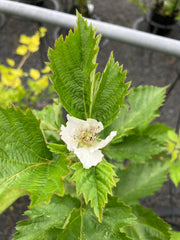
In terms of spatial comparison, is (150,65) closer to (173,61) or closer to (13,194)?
(173,61)

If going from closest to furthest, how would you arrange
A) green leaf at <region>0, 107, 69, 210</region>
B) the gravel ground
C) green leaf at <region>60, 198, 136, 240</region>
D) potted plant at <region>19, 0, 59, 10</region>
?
1. green leaf at <region>0, 107, 69, 210</region>
2. green leaf at <region>60, 198, 136, 240</region>
3. the gravel ground
4. potted plant at <region>19, 0, 59, 10</region>

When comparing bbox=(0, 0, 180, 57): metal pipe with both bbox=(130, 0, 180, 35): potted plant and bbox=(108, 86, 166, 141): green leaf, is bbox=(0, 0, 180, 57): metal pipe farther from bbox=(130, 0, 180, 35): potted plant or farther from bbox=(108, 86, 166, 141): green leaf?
bbox=(130, 0, 180, 35): potted plant

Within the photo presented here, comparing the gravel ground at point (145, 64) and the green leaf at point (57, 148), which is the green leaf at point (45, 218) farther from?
the gravel ground at point (145, 64)

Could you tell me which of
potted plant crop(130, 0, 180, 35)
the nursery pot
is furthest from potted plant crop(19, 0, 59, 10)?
the nursery pot

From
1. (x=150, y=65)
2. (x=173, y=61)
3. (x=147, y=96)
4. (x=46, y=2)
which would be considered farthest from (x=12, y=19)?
(x=147, y=96)

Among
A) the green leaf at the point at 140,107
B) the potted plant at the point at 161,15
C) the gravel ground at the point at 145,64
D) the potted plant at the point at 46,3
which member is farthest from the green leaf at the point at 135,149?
the potted plant at the point at 46,3

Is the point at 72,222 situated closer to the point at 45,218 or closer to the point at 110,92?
the point at 45,218
